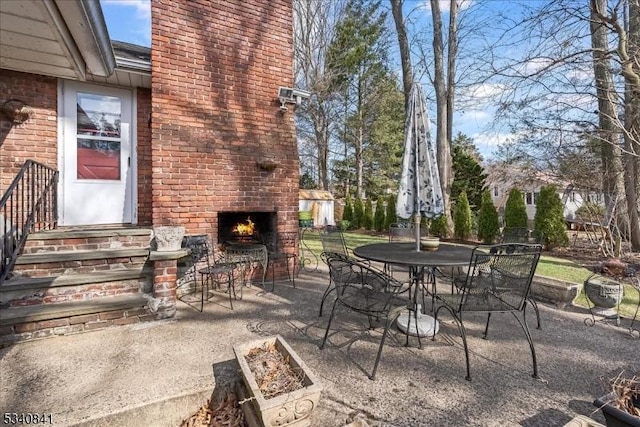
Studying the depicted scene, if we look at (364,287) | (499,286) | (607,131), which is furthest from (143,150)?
(607,131)

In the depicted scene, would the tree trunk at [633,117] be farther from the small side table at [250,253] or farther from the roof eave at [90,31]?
the roof eave at [90,31]

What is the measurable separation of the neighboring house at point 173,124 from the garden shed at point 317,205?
1034 centimetres

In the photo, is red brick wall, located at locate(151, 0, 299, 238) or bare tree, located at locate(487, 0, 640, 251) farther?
bare tree, located at locate(487, 0, 640, 251)

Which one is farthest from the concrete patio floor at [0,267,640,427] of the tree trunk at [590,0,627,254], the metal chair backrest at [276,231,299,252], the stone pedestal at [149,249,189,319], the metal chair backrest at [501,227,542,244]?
the tree trunk at [590,0,627,254]

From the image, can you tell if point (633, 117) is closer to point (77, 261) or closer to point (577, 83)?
point (577, 83)

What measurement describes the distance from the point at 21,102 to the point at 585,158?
10.8 m

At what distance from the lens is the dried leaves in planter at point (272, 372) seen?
191cm

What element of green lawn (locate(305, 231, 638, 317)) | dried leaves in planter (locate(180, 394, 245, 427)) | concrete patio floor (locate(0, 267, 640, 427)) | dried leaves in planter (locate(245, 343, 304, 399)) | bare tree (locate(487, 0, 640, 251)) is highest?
bare tree (locate(487, 0, 640, 251))

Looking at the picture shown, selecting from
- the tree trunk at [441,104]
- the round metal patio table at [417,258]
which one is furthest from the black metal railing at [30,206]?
the tree trunk at [441,104]

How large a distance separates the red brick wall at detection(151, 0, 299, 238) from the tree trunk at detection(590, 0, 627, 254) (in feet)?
19.8

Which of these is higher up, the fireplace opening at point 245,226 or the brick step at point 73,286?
the fireplace opening at point 245,226

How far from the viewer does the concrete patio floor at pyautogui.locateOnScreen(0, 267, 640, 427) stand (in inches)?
80.7

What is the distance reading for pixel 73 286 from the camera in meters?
3.33

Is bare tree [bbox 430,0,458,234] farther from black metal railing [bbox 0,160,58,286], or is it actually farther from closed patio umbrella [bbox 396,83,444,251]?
black metal railing [bbox 0,160,58,286]
